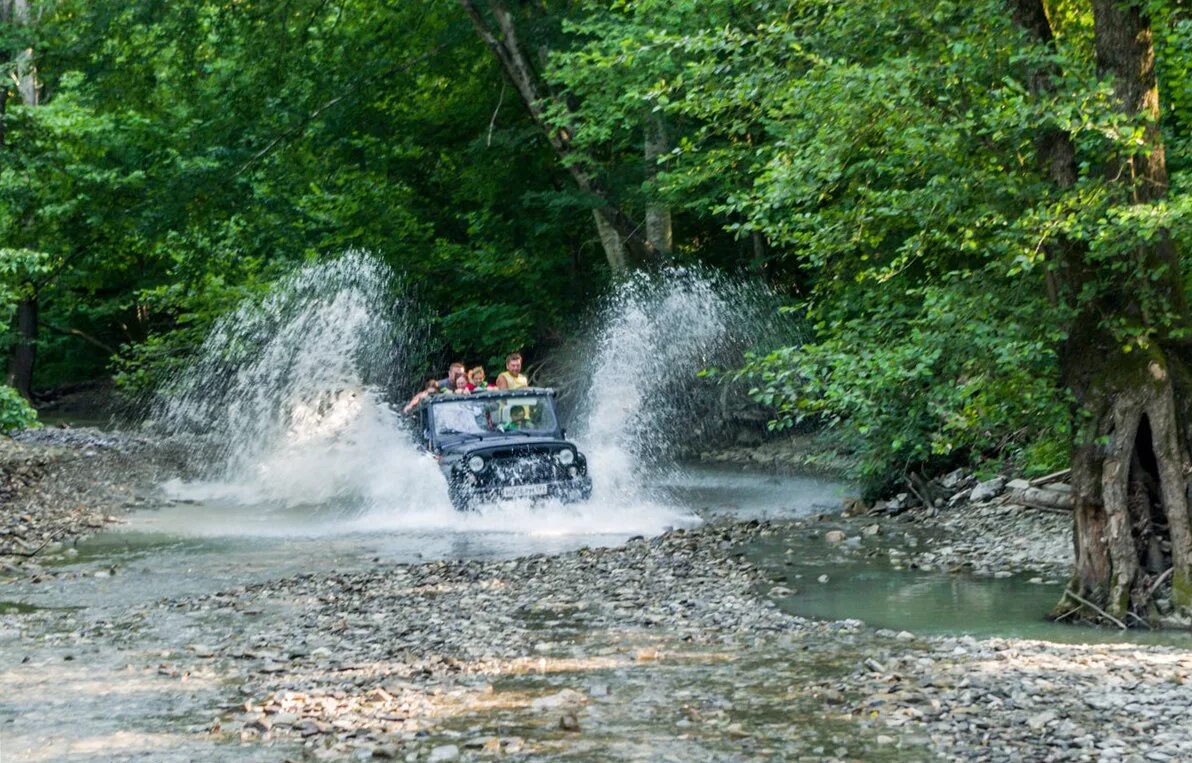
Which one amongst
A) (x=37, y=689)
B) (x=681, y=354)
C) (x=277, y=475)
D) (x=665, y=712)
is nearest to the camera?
(x=665, y=712)

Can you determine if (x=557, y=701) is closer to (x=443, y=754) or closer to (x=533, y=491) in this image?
(x=443, y=754)

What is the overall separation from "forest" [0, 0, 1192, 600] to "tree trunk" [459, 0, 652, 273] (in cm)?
7

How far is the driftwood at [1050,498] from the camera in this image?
12758 millimetres

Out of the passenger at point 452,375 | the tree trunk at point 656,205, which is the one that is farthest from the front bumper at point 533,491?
the tree trunk at point 656,205

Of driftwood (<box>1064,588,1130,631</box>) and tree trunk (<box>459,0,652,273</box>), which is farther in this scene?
tree trunk (<box>459,0,652,273</box>)

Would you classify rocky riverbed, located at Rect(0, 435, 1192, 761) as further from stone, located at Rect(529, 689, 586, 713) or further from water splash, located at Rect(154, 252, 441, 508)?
water splash, located at Rect(154, 252, 441, 508)

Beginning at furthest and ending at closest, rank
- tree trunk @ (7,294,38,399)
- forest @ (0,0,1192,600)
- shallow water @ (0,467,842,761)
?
tree trunk @ (7,294,38,399)
forest @ (0,0,1192,600)
shallow water @ (0,467,842,761)

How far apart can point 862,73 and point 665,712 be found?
207 inches

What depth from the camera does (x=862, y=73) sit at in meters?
10.7

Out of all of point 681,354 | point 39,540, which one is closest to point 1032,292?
point 39,540

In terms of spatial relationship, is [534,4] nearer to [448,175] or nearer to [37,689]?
[448,175]

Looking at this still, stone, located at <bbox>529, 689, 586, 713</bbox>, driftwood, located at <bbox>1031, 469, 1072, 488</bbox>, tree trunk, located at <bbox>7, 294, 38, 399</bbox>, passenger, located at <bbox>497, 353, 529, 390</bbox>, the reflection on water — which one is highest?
tree trunk, located at <bbox>7, 294, 38, 399</bbox>

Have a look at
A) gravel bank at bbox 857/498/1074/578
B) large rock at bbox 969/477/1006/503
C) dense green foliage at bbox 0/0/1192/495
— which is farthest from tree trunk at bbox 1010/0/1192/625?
large rock at bbox 969/477/1006/503

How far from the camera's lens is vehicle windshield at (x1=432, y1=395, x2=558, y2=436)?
64.2 ft
